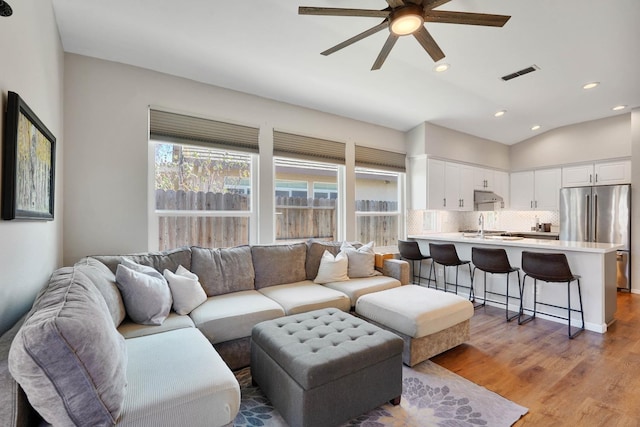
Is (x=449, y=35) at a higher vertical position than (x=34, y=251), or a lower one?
higher

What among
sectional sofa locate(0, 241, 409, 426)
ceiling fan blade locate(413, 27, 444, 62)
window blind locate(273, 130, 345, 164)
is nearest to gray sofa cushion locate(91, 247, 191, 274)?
sectional sofa locate(0, 241, 409, 426)

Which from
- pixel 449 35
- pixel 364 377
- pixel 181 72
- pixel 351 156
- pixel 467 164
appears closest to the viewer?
pixel 364 377

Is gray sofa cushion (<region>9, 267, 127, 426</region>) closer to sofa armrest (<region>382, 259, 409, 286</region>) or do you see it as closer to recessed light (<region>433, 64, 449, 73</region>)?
sofa armrest (<region>382, 259, 409, 286</region>)

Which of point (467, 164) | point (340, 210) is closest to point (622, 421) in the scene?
point (340, 210)

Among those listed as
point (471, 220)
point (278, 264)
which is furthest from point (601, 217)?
point (278, 264)

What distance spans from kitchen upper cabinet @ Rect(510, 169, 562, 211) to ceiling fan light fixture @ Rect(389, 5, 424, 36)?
5.30 metres

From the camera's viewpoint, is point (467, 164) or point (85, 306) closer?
point (85, 306)

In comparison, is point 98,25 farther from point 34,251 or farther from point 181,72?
point 34,251

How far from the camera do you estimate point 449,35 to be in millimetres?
2777

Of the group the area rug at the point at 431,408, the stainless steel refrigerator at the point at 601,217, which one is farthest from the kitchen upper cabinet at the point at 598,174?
the area rug at the point at 431,408

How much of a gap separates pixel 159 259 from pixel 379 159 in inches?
137

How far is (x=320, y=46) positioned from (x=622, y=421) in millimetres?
3602

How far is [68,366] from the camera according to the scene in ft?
3.47

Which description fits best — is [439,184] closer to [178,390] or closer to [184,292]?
[184,292]
